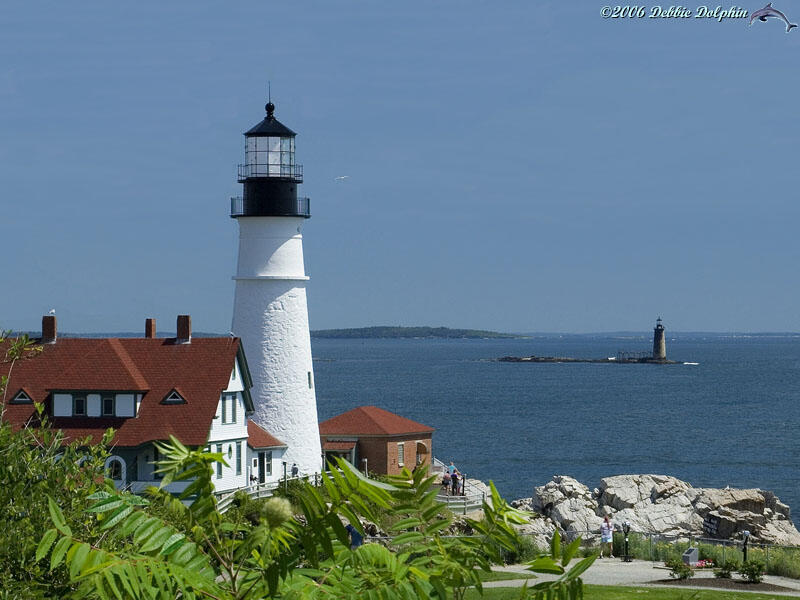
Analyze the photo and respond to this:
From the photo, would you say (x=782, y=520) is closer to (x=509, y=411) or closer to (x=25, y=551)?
(x=25, y=551)

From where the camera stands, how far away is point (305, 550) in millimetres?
4820

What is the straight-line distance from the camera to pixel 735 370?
195 m

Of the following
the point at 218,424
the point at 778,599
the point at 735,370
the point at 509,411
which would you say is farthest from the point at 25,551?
the point at 735,370

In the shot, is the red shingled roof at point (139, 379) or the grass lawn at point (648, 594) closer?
the grass lawn at point (648, 594)

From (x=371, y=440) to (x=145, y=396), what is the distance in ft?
36.0

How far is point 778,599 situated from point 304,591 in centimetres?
2218

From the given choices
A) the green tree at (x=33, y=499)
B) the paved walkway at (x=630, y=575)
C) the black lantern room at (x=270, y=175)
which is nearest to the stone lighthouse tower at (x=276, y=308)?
the black lantern room at (x=270, y=175)

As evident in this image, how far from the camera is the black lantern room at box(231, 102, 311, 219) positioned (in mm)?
42250

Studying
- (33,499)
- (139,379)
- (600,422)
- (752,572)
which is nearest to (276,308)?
(139,379)

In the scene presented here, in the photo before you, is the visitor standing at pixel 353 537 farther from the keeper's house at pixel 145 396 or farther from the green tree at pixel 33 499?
the keeper's house at pixel 145 396

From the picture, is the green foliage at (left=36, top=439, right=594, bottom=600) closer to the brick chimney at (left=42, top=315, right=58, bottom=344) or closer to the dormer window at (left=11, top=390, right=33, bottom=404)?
the dormer window at (left=11, top=390, right=33, bottom=404)

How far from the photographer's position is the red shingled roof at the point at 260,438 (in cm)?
4031

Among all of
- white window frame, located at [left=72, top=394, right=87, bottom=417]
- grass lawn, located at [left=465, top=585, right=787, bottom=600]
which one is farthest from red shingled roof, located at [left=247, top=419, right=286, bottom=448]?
grass lawn, located at [left=465, top=585, right=787, bottom=600]

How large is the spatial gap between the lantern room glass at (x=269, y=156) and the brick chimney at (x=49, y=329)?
8950mm
